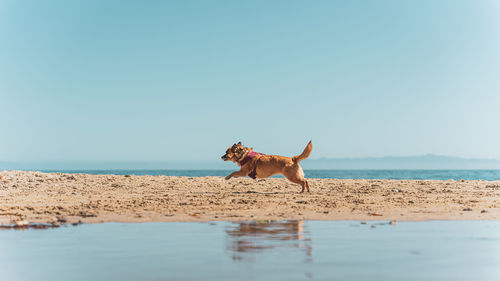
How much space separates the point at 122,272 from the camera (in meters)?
4.88

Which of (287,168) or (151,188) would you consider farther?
(151,188)

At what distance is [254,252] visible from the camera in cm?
570

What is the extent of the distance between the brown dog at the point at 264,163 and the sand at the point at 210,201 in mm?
526

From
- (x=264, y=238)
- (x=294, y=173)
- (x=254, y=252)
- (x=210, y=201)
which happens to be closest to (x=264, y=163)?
(x=294, y=173)

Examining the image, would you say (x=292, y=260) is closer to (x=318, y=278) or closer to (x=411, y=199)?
(x=318, y=278)

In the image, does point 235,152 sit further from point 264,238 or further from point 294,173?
point 264,238

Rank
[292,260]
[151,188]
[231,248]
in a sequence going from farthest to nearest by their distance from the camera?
[151,188], [231,248], [292,260]

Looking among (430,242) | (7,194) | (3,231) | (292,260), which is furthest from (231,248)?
(7,194)

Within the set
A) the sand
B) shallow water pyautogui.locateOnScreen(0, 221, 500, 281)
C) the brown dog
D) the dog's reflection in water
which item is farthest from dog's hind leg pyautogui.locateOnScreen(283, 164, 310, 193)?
shallow water pyautogui.locateOnScreen(0, 221, 500, 281)

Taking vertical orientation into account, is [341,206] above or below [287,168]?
below

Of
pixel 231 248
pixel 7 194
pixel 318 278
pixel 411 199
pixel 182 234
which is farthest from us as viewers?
pixel 7 194

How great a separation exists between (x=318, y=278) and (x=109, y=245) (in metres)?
2.93

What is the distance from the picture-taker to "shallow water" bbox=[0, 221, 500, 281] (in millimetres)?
4820

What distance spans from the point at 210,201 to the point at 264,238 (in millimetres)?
4923
